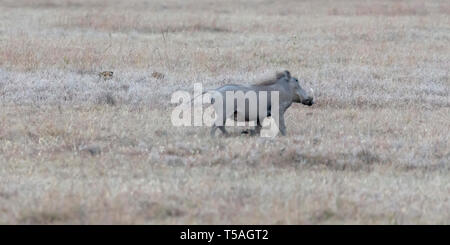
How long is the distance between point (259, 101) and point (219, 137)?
0.62 meters

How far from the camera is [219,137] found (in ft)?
31.3

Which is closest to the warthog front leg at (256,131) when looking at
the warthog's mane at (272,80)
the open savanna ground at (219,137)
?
the open savanna ground at (219,137)

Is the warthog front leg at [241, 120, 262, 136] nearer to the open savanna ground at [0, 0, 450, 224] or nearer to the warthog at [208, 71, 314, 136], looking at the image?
the warthog at [208, 71, 314, 136]

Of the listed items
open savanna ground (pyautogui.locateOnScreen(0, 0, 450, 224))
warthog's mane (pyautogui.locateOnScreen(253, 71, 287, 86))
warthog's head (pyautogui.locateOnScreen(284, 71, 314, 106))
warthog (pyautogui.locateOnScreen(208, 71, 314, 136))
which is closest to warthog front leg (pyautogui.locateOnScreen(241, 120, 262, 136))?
warthog (pyautogui.locateOnScreen(208, 71, 314, 136))

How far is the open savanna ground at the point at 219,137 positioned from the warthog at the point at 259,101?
25 cm

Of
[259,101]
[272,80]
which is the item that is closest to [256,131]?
[259,101]

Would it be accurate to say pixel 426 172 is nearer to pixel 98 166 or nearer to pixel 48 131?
pixel 98 166

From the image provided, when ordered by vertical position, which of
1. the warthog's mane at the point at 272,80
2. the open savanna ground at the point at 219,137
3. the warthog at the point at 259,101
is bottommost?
the open savanna ground at the point at 219,137

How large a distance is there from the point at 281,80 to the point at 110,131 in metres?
2.13

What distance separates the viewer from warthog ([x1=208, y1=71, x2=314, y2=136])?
941cm

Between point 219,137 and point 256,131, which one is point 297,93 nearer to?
point 256,131

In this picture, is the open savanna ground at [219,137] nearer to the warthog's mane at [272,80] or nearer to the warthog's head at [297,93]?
the warthog's head at [297,93]

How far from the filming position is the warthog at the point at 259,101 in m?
9.41

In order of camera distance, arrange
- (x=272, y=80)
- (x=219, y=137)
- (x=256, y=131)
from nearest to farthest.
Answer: (x=219, y=137), (x=256, y=131), (x=272, y=80)
